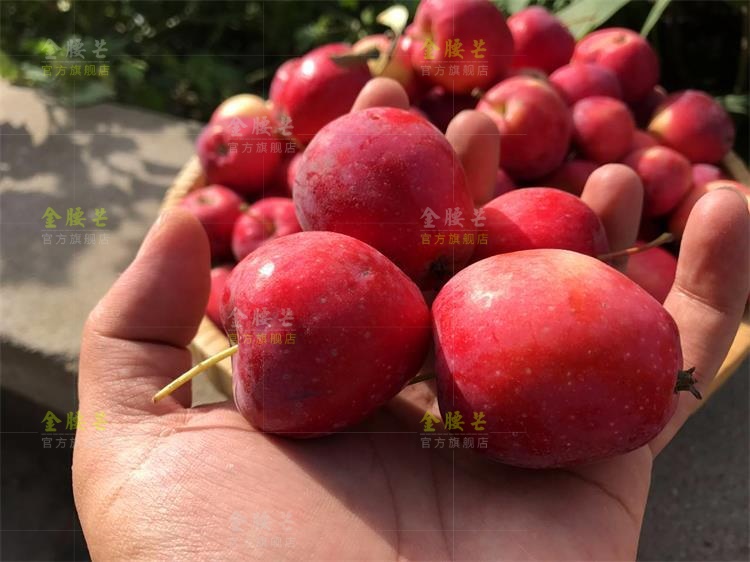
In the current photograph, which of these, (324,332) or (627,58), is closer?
(324,332)

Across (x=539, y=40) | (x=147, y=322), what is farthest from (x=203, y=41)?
(x=147, y=322)

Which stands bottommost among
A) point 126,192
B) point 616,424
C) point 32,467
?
point 32,467

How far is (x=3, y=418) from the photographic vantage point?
1.82m

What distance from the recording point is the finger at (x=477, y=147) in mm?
1177

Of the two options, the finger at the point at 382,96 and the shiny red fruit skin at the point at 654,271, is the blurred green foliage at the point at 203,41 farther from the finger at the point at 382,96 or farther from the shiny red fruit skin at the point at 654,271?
the shiny red fruit skin at the point at 654,271

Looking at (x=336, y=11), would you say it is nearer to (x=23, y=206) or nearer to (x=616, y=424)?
(x=23, y=206)

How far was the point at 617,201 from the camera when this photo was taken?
1145 mm

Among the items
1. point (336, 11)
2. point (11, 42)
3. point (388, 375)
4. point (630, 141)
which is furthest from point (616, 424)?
point (11, 42)

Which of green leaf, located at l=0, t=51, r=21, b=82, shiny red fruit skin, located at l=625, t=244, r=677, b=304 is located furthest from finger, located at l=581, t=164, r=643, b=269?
green leaf, located at l=0, t=51, r=21, b=82

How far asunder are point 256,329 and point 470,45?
0.90 meters

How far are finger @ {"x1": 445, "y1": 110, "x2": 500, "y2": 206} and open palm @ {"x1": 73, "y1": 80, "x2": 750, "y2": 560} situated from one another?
0.36m

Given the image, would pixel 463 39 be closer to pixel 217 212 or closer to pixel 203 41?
pixel 217 212

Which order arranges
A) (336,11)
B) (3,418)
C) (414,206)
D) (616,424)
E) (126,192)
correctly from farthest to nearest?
(336,11), (126,192), (3,418), (414,206), (616,424)

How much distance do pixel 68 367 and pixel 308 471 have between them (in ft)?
3.08
